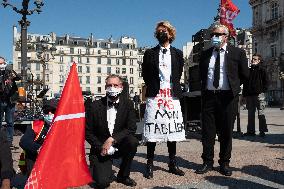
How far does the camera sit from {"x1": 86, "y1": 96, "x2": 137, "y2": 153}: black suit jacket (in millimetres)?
4574

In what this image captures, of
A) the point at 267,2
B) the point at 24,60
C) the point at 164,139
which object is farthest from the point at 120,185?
the point at 267,2

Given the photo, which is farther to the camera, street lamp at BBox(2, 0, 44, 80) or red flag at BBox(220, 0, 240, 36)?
street lamp at BBox(2, 0, 44, 80)

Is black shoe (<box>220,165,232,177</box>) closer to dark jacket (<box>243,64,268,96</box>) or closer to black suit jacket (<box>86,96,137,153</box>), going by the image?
black suit jacket (<box>86,96,137,153</box>)

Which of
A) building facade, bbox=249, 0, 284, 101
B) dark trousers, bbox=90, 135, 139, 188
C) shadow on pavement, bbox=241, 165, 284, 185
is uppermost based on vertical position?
building facade, bbox=249, 0, 284, 101

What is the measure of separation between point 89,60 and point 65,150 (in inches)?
3743

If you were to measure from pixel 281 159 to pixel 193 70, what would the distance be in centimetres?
316

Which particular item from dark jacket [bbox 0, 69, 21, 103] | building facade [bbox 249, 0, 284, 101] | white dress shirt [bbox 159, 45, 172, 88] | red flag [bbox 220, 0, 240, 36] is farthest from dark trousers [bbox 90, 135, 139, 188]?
building facade [bbox 249, 0, 284, 101]

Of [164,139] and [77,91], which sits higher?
[77,91]

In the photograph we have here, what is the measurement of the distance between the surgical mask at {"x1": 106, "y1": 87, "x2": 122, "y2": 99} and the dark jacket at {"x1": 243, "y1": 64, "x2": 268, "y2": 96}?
4.14 metres

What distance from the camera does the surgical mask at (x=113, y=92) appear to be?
459 centimetres

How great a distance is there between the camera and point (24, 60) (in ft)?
47.5

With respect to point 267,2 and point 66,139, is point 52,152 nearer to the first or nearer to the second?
point 66,139

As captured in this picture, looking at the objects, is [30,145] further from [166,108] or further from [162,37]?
[162,37]

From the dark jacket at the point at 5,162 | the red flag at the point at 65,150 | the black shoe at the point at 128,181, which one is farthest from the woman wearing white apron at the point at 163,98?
the dark jacket at the point at 5,162
